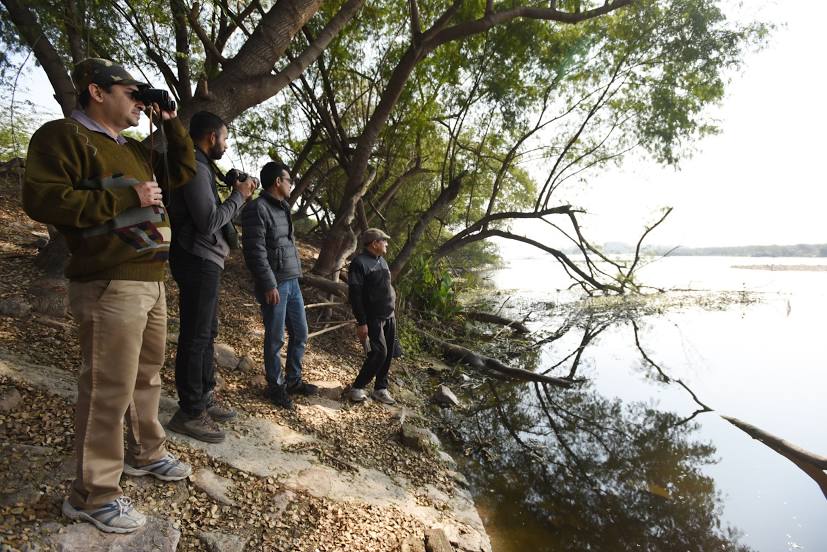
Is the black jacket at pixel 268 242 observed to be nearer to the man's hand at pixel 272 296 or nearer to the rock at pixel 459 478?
the man's hand at pixel 272 296

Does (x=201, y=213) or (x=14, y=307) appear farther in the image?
(x=14, y=307)

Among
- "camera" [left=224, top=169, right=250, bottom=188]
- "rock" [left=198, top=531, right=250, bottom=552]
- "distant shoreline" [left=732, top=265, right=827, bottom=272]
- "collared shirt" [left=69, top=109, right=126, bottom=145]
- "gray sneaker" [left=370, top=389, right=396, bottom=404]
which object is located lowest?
"rock" [left=198, top=531, right=250, bottom=552]

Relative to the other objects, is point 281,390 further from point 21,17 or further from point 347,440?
point 21,17

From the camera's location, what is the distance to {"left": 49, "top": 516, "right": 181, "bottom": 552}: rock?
1685mm

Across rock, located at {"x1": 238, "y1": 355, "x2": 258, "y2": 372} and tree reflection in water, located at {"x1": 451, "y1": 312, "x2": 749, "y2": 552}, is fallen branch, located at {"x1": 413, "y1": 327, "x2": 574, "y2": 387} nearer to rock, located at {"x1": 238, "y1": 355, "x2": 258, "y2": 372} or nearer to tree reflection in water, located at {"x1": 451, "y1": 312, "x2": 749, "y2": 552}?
tree reflection in water, located at {"x1": 451, "y1": 312, "x2": 749, "y2": 552}

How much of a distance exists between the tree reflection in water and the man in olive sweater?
2.59 metres

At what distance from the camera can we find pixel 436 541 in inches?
99.7

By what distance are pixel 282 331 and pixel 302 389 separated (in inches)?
29.8

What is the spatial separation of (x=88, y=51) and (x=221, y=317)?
3.23 metres

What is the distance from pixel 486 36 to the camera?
8.45m

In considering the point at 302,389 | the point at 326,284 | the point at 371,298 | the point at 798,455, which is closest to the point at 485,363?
the point at 326,284

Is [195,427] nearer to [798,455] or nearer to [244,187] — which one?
[244,187]

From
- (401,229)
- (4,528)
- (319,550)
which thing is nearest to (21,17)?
(4,528)

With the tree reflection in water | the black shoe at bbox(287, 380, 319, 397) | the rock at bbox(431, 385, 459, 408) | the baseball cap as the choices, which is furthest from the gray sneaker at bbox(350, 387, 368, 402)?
the baseball cap
